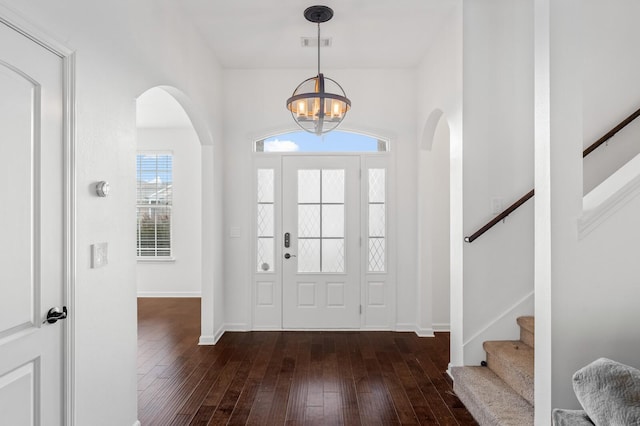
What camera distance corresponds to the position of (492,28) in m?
2.98

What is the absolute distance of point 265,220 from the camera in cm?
449

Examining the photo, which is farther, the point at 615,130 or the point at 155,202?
the point at 155,202

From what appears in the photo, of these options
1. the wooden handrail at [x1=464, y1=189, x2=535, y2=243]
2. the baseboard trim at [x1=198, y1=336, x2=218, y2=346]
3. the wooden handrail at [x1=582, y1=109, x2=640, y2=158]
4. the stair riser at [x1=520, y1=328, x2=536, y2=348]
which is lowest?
the baseboard trim at [x1=198, y1=336, x2=218, y2=346]

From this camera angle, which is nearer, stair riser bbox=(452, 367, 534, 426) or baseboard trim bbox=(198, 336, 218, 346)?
stair riser bbox=(452, 367, 534, 426)

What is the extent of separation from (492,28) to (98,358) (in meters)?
3.48

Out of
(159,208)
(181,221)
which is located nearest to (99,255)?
(181,221)

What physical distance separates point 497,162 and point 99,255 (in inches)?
110

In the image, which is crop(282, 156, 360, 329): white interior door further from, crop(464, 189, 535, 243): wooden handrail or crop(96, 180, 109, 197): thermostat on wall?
crop(96, 180, 109, 197): thermostat on wall

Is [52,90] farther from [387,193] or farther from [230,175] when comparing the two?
[387,193]

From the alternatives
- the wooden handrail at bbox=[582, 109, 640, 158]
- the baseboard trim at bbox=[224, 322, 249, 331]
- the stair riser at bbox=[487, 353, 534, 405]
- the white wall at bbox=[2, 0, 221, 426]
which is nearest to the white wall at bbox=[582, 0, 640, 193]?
the wooden handrail at bbox=[582, 109, 640, 158]

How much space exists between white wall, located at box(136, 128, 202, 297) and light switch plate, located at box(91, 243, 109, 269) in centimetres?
448

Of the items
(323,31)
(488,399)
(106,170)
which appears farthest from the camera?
(323,31)

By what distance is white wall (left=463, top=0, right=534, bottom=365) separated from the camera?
294 centimetres

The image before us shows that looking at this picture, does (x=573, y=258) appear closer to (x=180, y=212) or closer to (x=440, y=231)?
(x=440, y=231)
